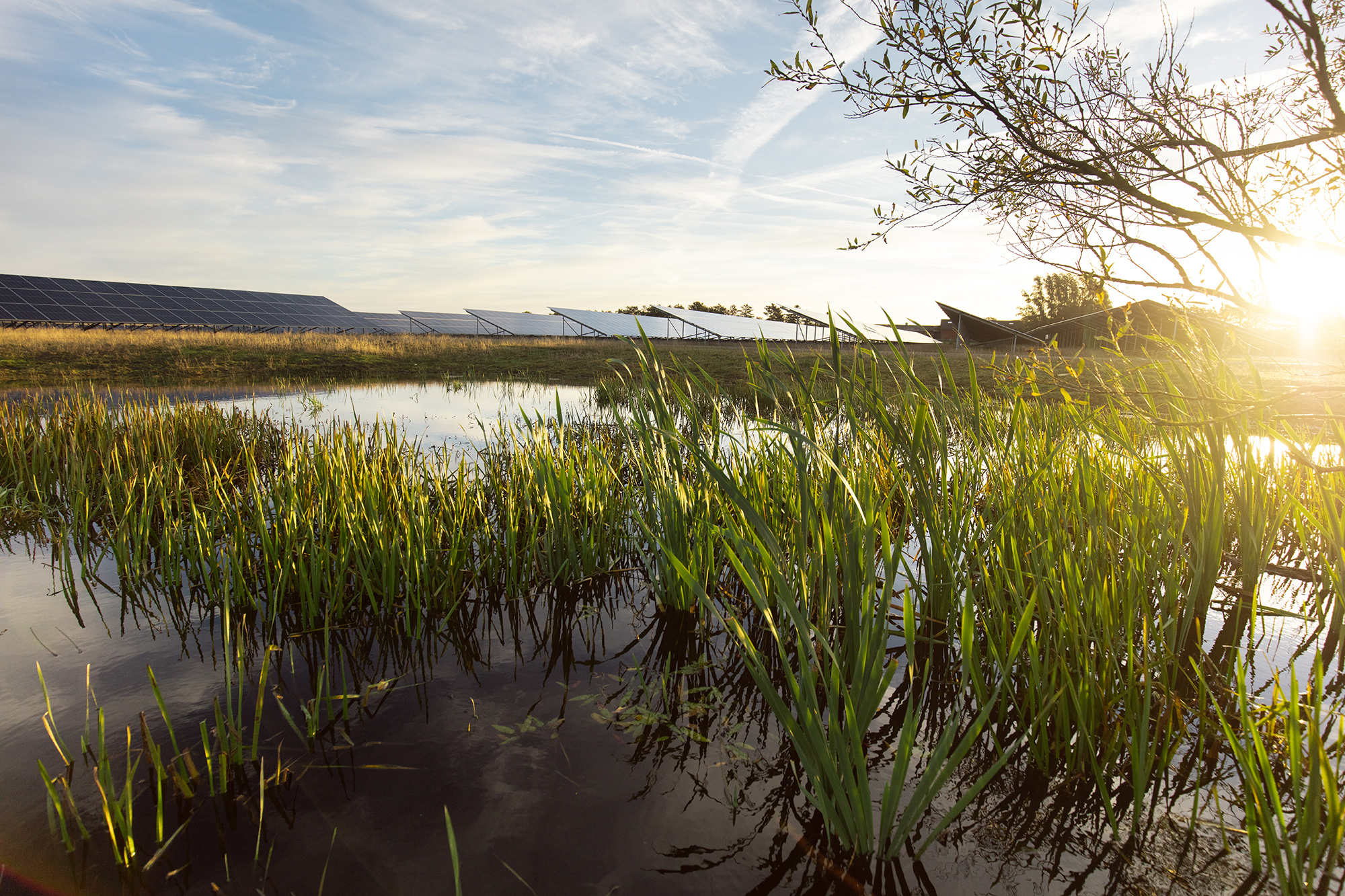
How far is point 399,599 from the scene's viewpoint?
3035 mm

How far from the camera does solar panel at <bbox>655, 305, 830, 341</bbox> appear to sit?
3891 cm

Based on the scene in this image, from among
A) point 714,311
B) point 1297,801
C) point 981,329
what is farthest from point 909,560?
point 714,311

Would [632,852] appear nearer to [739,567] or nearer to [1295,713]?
[739,567]

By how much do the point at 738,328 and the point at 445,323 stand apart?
18.8 meters

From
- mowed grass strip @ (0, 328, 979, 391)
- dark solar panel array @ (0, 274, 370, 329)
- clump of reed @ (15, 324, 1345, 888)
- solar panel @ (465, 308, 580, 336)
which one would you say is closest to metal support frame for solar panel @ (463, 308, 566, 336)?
solar panel @ (465, 308, 580, 336)

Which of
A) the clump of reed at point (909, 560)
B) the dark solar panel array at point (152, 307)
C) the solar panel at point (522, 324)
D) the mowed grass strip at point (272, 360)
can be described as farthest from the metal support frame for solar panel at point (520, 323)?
the clump of reed at point (909, 560)

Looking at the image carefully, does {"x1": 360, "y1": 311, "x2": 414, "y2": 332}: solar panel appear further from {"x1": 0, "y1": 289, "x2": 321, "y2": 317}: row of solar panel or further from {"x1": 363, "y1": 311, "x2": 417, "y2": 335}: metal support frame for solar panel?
{"x1": 0, "y1": 289, "x2": 321, "y2": 317}: row of solar panel

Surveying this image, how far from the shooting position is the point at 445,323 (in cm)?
3756

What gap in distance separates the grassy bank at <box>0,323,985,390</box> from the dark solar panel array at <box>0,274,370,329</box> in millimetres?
4190

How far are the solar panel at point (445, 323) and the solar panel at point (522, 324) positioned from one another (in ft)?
1.99

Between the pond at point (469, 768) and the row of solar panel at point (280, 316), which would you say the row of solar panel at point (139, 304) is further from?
the pond at point (469, 768)

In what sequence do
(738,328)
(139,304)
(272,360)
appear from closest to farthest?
1. (272,360)
2. (139,304)
3. (738,328)

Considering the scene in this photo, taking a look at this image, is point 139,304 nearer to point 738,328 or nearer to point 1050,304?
point 738,328

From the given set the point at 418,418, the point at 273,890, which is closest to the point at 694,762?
the point at 273,890
